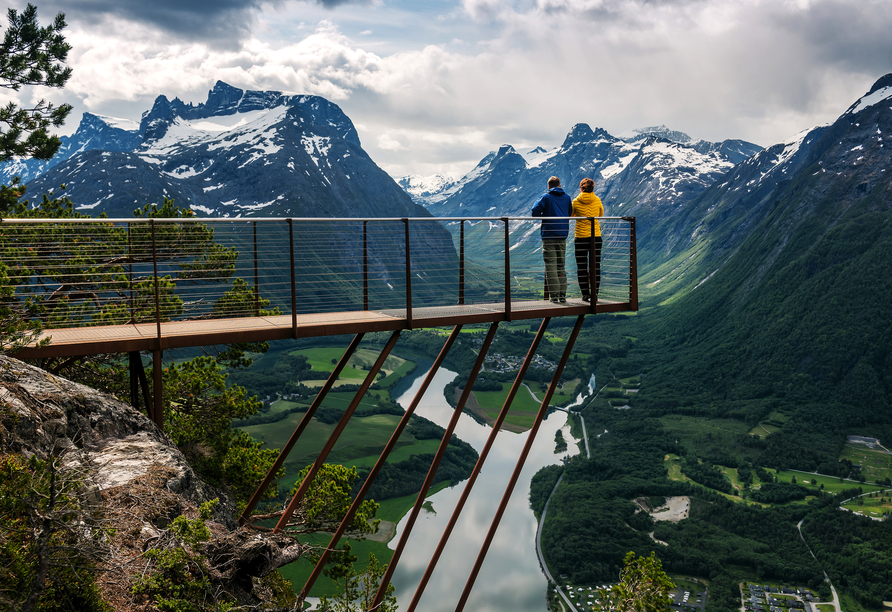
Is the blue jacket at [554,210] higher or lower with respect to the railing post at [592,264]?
higher

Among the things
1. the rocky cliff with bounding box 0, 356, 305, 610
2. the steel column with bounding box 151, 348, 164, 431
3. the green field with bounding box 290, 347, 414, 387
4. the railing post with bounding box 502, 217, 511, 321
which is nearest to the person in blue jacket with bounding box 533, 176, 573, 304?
the railing post with bounding box 502, 217, 511, 321

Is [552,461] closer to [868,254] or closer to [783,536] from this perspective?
[783,536]

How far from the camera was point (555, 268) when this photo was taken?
969 centimetres

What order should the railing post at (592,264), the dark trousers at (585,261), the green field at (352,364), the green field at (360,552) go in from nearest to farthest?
1. the railing post at (592,264)
2. the dark trousers at (585,261)
3. the green field at (360,552)
4. the green field at (352,364)

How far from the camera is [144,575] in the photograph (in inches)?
181

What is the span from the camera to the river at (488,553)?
68375 millimetres

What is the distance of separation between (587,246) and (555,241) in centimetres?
54

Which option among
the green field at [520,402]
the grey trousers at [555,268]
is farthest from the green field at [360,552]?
the grey trousers at [555,268]

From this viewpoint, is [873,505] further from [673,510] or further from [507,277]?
[507,277]

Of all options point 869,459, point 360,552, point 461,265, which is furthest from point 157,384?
point 869,459

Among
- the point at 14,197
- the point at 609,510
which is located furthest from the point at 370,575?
the point at 609,510

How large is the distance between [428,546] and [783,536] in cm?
6208

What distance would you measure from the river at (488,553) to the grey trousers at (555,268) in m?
61.2

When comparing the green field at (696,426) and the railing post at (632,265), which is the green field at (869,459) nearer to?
the green field at (696,426)
